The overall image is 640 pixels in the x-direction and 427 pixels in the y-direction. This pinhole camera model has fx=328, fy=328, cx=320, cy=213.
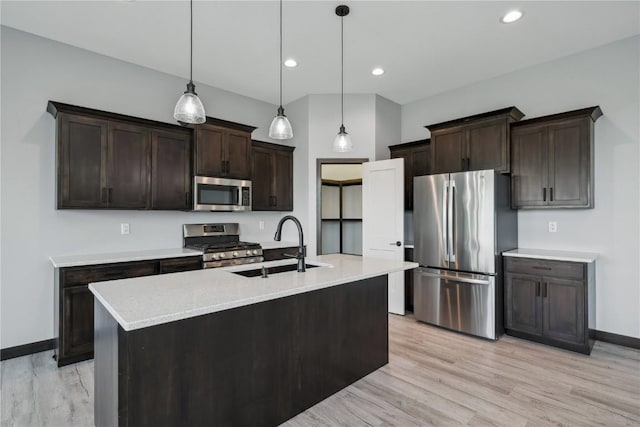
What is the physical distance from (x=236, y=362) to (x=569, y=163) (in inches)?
145

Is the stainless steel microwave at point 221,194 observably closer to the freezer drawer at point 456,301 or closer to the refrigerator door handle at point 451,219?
the freezer drawer at point 456,301

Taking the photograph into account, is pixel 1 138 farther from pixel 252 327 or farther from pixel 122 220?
pixel 252 327

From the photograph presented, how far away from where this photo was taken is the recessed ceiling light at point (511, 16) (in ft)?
9.36

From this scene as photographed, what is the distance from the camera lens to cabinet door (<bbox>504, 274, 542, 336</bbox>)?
132 inches

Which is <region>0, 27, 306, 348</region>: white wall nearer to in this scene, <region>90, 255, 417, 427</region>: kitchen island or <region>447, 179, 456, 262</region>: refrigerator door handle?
<region>90, 255, 417, 427</region>: kitchen island

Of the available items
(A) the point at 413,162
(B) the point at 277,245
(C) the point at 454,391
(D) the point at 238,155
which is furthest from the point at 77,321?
(A) the point at 413,162

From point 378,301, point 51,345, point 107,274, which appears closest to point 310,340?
point 378,301

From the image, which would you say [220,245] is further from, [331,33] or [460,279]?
[460,279]

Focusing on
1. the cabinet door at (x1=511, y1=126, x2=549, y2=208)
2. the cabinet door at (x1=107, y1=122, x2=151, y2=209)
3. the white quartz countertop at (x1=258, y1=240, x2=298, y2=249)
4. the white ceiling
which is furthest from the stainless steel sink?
the cabinet door at (x1=511, y1=126, x2=549, y2=208)

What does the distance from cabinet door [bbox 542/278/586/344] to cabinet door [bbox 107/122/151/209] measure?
4.30 meters

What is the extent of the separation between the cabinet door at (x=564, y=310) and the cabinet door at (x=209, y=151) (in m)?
3.86

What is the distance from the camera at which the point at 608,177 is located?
11.1 ft

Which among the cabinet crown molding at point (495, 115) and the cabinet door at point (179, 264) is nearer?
the cabinet door at point (179, 264)

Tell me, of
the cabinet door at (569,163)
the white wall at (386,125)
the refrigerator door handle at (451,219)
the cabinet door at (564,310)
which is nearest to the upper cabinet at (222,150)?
the white wall at (386,125)
